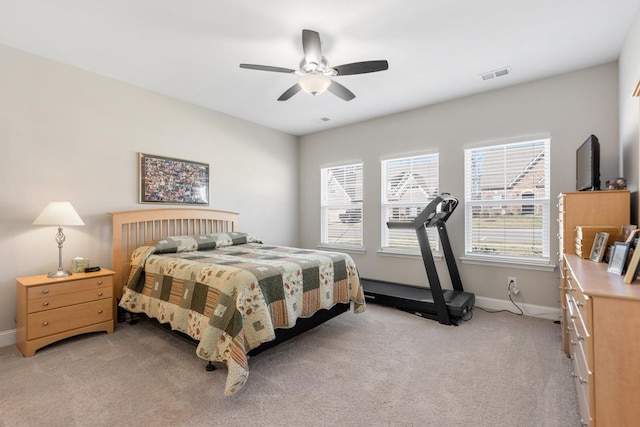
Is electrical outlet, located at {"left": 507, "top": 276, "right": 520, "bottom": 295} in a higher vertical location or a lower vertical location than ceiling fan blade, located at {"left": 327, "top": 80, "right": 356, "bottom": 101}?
lower

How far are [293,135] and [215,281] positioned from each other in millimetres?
3894

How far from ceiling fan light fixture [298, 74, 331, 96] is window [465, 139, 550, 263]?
2.22m

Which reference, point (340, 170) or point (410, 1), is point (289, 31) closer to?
point (410, 1)

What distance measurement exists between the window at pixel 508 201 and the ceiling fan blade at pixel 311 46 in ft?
7.97

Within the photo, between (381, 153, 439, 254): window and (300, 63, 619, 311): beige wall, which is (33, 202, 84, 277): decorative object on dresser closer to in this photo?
(300, 63, 619, 311): beige wall

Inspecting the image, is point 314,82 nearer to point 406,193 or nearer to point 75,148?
point 406,193

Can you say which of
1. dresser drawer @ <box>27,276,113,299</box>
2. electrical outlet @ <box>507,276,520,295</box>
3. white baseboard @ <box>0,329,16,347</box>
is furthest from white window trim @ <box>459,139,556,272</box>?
white baseboard @ <box>0,329,16,347</box>

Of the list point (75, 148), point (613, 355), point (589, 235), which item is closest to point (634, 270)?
Answer: point (613, 355)

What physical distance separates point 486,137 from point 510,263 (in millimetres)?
1549

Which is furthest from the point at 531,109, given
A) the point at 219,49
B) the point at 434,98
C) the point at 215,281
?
the point at 215,281

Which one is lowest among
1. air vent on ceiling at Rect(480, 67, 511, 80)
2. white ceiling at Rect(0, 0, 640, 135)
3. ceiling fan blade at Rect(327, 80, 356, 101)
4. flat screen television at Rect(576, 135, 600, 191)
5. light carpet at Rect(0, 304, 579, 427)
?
light carpet at Rect(0, 304, 579, 427)

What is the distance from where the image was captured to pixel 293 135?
5586 millimetres

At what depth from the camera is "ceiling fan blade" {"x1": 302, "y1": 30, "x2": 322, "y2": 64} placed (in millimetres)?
2184

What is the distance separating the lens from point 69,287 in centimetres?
263
